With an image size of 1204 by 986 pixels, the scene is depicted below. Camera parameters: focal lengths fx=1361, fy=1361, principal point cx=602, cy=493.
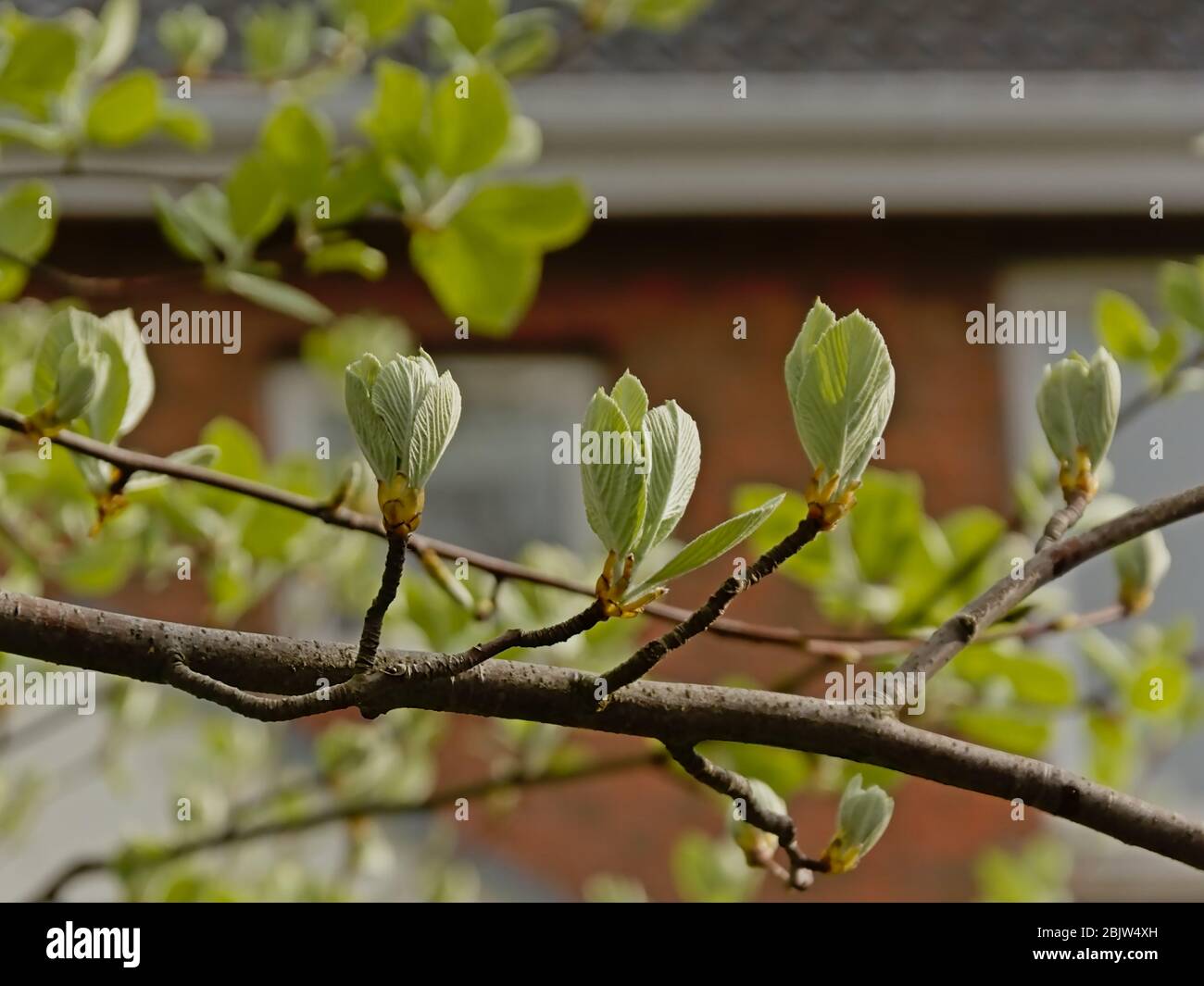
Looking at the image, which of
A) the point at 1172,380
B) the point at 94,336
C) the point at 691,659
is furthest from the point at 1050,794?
the point at 691,659

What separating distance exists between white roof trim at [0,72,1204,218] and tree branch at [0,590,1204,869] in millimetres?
3350

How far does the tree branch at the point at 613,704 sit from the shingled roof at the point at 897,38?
13.4ft

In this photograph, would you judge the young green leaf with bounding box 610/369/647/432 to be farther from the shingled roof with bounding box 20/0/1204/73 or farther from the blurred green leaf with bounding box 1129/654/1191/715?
the shingled roof with bounding box 20/0/1204/73

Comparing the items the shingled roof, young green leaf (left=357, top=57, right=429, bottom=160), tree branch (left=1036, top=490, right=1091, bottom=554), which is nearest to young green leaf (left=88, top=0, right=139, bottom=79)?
young green leaf (left=357, top=57, right=429, bottom=160)

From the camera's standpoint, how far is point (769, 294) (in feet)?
13.6

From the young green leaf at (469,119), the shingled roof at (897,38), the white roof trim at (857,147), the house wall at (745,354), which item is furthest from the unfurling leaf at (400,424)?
the shingled roof at (897,38)

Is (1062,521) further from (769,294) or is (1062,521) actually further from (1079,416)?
(769,294)

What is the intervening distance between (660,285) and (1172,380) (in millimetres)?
3192

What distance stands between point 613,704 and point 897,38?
464cm

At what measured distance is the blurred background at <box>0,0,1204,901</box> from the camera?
3.74 m

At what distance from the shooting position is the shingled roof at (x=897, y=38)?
14.7 ft

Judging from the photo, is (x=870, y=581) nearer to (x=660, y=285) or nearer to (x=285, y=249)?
(x=285, y=249)

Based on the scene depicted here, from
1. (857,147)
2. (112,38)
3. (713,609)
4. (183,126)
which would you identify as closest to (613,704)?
(713,609)
